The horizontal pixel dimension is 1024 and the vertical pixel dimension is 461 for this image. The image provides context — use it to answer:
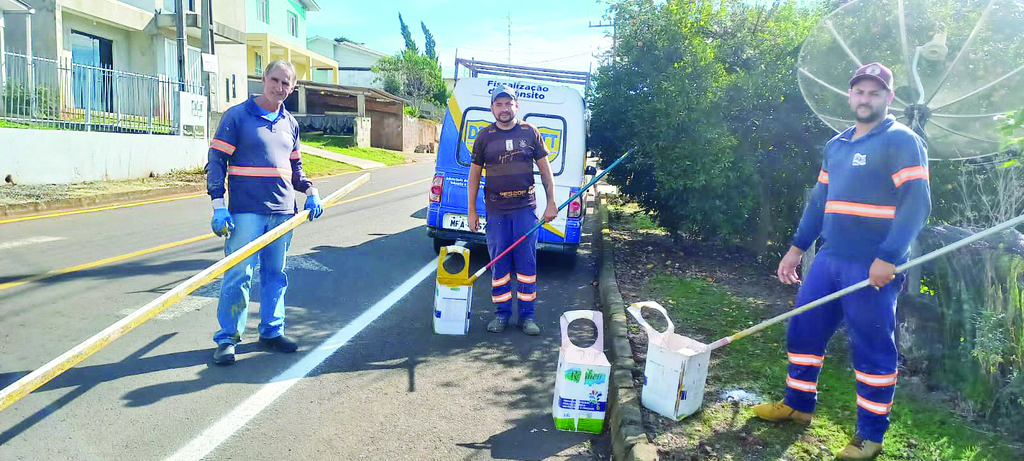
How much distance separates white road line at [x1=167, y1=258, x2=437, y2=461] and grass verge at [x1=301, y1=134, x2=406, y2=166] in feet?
81.2

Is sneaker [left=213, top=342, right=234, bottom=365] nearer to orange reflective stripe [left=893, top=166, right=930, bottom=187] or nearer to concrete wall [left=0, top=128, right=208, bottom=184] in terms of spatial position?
orange reflective stripe [left=893, top=166, right=930, bottom=187]

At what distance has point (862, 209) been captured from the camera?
350 centimetres

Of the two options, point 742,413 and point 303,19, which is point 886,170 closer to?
point 742,413

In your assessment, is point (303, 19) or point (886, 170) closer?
point (886, 170)

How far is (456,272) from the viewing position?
559cm

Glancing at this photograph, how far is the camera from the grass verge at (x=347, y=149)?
30.7 metres

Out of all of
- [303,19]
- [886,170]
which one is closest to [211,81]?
[886,170]

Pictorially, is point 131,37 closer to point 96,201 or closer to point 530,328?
point 96,201

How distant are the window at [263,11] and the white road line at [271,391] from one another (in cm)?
3358

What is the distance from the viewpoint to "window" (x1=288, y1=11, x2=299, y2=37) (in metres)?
40.2

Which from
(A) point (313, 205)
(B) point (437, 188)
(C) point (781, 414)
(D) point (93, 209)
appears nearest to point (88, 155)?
(D) point (93, 209)

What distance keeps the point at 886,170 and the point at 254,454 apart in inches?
132

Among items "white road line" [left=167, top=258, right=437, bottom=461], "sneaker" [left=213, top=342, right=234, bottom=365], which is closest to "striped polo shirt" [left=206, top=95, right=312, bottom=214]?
"sneaker" [left=213, top=342, right=234, bottom=365]

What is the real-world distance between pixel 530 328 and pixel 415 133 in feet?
121
